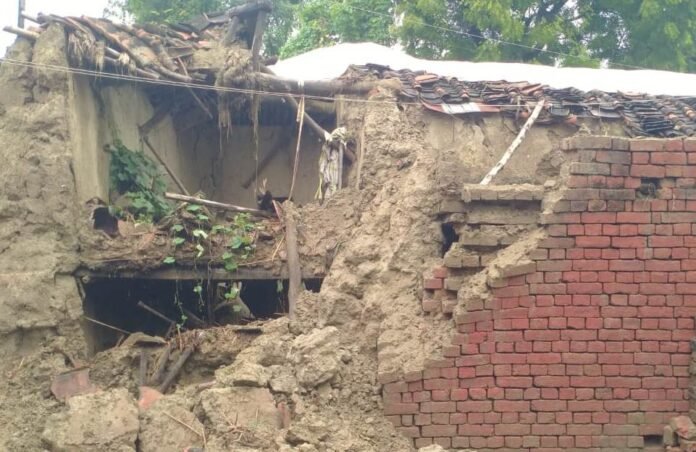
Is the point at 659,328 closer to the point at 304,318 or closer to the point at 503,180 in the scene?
the point at 503,180

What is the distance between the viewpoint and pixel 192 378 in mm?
6879

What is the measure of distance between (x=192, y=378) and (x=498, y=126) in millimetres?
3483

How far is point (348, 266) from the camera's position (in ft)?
21.5

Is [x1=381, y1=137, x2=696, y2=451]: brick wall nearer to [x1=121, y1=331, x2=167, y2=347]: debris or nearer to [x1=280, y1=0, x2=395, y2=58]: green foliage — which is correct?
[x1=121, y1=331, x2=167, y2=347]: debris

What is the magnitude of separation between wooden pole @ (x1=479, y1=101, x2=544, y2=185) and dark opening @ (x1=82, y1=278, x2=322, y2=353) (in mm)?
1758

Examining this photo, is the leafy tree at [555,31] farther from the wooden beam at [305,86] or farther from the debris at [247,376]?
the debris at [247,376]

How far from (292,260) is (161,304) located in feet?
5.49

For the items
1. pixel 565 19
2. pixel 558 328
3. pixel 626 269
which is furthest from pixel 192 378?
pixel 565 19

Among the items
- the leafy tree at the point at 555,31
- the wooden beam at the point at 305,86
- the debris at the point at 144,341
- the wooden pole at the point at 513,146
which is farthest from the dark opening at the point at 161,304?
the leafy tree at the point at 555,31

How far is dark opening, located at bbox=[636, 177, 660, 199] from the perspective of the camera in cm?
595

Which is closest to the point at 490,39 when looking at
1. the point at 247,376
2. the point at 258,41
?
the point at 258,41

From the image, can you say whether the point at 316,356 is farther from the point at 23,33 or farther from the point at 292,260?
the point at 23,33

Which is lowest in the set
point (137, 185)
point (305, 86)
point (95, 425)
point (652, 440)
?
point (652, 440)

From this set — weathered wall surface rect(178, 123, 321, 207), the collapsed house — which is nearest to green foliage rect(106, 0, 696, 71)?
weathered wall surface rect(178, 123, 321, 207)
